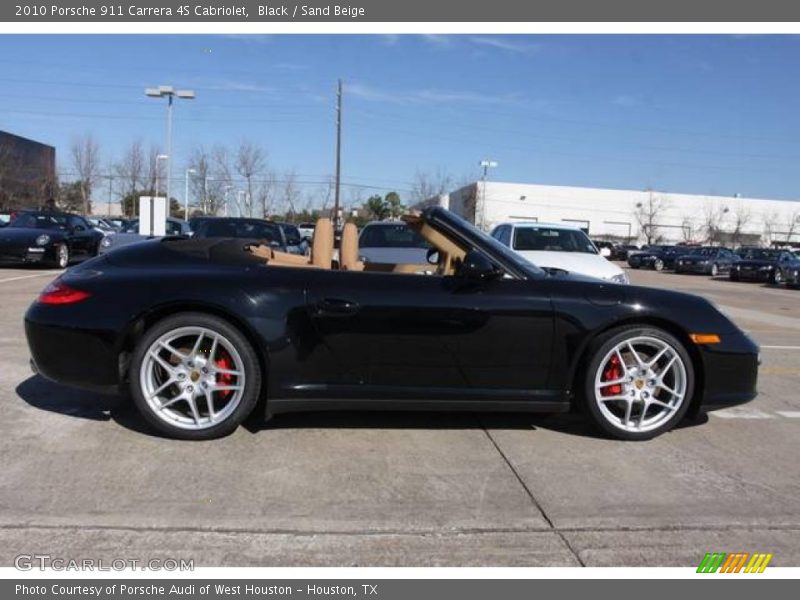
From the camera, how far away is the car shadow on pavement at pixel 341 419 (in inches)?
181

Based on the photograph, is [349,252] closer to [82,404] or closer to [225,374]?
[225,374]

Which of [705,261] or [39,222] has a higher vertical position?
[39,222]

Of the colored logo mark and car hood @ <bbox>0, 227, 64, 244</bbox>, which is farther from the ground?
car hood @ <bbox>0, 227, 64, 244</bbox>

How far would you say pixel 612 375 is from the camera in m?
4.41

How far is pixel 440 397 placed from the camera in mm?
4223

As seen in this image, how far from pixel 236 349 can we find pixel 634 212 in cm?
8201

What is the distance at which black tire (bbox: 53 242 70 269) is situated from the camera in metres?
16.8

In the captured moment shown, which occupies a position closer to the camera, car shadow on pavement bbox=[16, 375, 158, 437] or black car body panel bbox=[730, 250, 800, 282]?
car shadow on pavement bbox=[16, 375, 158, 437]

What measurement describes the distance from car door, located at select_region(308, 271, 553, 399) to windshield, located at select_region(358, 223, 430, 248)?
18.5 feet

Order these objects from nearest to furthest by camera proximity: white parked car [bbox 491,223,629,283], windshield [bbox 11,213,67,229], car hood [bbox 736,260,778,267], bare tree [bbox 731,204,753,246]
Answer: white parked car [bbox 491,223,629,283], windshield [bbox 11,213,67,229], car hood [bbox 736,260,778,267], bare tree [bbox 731,204,753,246]

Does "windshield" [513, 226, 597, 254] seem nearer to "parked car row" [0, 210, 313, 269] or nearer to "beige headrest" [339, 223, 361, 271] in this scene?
"parked car row" [0, 210, 313, 269]

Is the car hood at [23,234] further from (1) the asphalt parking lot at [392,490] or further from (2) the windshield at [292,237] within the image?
(1) the asphalt parking lot at [392,490]

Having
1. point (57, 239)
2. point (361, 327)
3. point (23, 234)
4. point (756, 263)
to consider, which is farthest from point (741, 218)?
point (361, 327)

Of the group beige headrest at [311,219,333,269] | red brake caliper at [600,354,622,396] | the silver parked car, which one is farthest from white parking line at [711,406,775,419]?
the silver parked car
